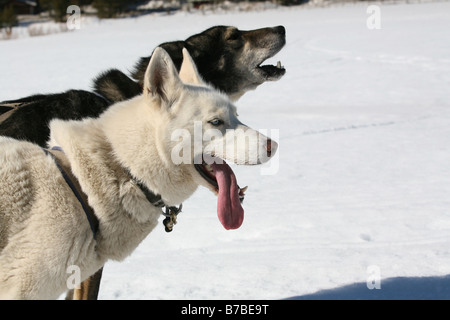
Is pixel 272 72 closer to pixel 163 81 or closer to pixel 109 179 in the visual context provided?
pixel 163 81

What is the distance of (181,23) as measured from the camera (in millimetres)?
23969

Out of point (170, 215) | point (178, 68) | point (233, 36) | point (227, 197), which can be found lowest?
point (170, 215)

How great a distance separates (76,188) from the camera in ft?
6.82

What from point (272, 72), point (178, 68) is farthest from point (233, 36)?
point (178, 68)

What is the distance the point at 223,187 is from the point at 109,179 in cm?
48

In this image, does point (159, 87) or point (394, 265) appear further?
point (394, 265)

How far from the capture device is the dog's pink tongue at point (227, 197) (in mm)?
2188

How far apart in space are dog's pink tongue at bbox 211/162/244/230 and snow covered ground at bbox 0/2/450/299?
81cm

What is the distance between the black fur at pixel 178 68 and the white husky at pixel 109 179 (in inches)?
39.8

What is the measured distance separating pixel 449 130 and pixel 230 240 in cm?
411

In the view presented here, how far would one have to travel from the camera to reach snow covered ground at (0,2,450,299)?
120 inches
